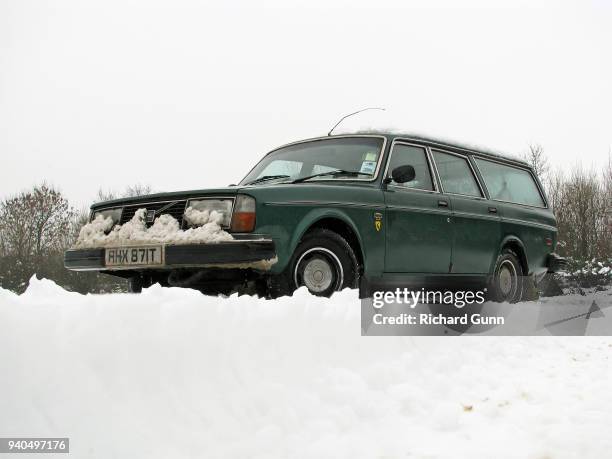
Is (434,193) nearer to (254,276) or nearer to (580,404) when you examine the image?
(254,276)

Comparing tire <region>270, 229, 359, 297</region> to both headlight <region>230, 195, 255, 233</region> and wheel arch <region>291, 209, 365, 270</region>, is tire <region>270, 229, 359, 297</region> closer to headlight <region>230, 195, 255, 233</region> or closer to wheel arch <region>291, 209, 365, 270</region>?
wheel arch <region>291, 209, 365, 270</region>

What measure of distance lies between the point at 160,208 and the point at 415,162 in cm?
264

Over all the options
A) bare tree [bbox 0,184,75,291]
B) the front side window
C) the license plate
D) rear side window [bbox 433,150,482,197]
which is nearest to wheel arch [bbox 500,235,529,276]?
rear side window [bbox 433,150,482,197]

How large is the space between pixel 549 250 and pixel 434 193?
2.80 meters

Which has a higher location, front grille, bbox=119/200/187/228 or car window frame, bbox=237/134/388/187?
car window frame, bbox=237/134/388/187

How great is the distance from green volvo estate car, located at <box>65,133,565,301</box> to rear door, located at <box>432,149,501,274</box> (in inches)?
0.5

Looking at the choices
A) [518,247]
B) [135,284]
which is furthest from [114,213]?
[518,247]

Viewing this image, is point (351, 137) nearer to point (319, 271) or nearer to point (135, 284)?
point (319, 271)

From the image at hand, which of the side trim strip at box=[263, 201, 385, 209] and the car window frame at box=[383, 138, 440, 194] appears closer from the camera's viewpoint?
the side trim strip at box=[263, 201, 385, 209]

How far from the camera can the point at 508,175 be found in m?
8.20

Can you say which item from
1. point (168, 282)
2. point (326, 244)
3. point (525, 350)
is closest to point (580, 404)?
point (525, 350)

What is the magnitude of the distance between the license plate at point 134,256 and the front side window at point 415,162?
2.39 m

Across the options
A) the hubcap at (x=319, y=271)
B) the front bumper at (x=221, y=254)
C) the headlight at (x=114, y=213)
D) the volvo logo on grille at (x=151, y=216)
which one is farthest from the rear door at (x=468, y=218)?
the headlight at (x=114, y=213)

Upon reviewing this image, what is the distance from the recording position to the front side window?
6.25 metres
